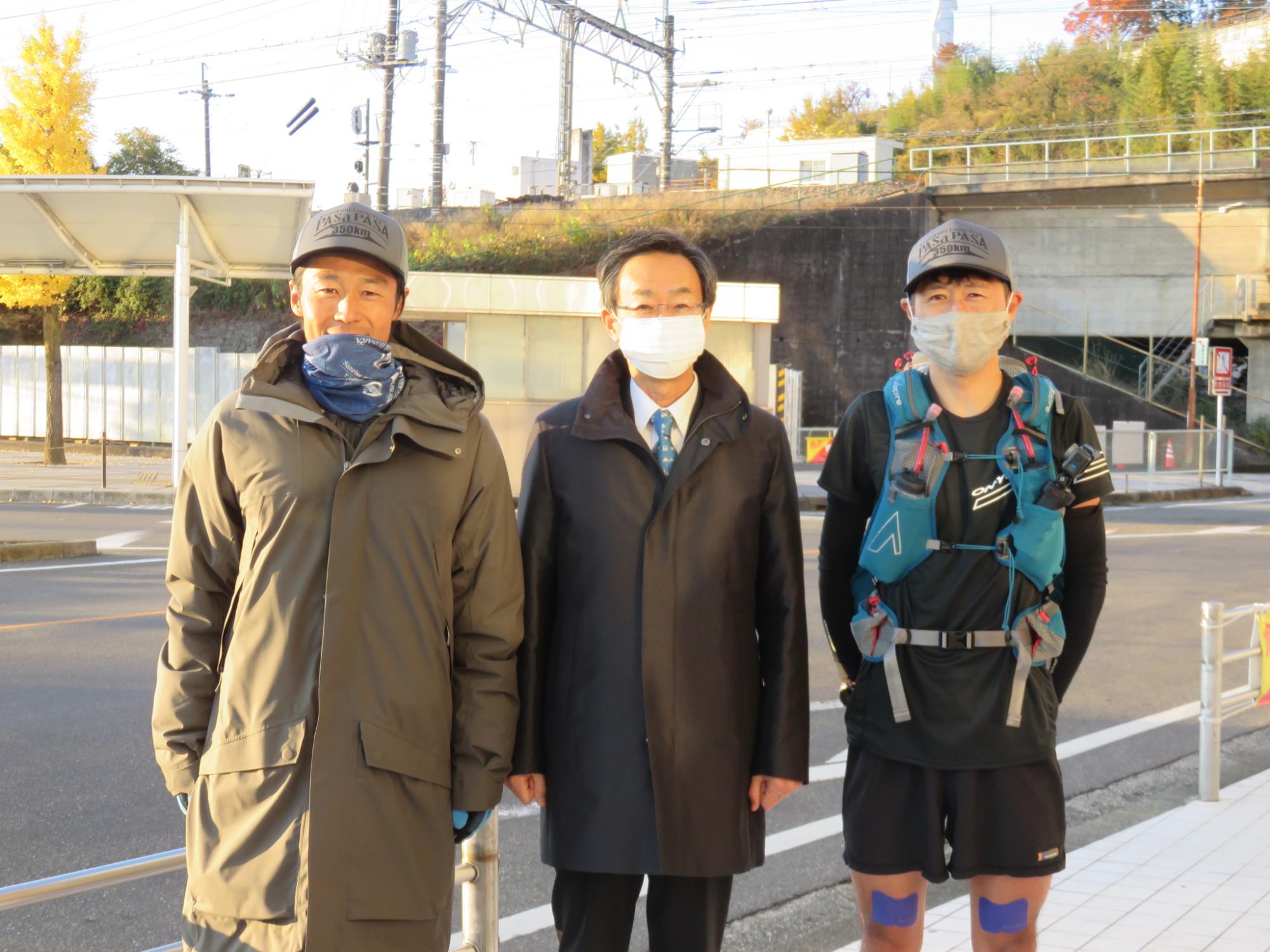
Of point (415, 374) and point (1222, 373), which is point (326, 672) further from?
point (1222, 373)

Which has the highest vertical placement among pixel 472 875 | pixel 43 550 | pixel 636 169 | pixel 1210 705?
pixel 636 169

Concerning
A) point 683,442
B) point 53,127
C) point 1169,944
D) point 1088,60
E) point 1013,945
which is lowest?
point 1169,944

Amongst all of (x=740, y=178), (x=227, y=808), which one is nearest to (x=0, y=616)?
(x=227, y=808)

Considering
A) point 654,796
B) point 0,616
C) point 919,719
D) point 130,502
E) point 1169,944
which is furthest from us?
point 130,502

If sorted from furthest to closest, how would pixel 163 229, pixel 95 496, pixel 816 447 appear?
1. pixel 816 447
2. pixel 95 496
3. pixel 163 229

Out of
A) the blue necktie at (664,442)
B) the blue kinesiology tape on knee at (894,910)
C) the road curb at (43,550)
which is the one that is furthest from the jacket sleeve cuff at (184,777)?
the road curb at (43,550)

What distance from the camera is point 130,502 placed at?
20844mm

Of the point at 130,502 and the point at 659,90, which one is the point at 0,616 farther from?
the point at 659,90

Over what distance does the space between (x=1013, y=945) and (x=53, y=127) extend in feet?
99.1

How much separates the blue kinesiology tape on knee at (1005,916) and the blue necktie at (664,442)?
1.38m

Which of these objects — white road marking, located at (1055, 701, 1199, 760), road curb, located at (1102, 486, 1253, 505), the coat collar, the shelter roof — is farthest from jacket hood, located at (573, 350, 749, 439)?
road curb, located at (1102, 486, 1253, 505)

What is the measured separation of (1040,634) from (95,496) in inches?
811

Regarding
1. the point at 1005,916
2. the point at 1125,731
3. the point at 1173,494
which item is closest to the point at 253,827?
the point at 1005,916

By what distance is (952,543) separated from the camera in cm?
319
